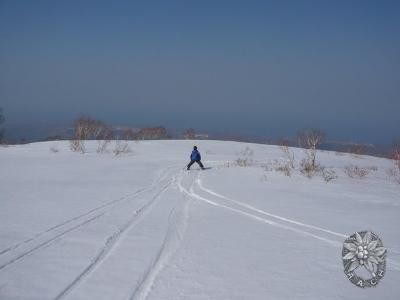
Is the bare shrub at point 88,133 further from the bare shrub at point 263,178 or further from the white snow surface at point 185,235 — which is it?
the bare shrub at point 263,178

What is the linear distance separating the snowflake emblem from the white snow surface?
125 millimetres

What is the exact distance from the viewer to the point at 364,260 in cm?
641

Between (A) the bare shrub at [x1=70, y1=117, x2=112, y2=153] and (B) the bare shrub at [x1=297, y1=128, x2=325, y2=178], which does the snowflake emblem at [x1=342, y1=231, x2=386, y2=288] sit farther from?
(A) the bare shrub at [x1=70, y1=117, x2=112, y2=153]

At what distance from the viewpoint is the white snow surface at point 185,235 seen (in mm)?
5598

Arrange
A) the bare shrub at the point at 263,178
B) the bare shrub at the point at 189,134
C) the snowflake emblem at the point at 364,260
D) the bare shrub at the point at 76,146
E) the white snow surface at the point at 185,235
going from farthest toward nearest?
1. the bare shrub at the point at 189,134
2. the bare shrub at the point at 76,146
3. the bare shrub at the point at 263,178
4. the snowflake emblem at the point at 364,260
5. the white snow surface at the point at 185,235

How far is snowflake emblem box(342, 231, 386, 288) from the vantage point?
6.07 meters

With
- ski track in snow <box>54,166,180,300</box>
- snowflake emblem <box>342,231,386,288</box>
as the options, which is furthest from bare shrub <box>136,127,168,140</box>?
snowflake emblem <box>342,231,386,288</box>

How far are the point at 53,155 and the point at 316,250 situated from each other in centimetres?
2118

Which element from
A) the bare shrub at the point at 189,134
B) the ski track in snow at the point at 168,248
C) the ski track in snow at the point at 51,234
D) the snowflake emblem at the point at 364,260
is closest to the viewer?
the ski track in snow at the point at 168,248

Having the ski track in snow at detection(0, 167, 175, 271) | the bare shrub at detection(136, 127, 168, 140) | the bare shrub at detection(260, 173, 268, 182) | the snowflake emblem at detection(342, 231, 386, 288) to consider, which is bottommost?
the ski track in snow at detection(0, 167, 175, 271)

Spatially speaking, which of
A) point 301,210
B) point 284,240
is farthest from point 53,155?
point 284,240

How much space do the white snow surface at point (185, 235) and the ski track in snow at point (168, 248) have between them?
0.02m

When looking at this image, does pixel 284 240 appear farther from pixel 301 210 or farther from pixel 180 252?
pixel 301 210

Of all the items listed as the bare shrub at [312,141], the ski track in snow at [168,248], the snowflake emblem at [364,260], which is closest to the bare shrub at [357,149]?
the bare shrub at [312,141]
